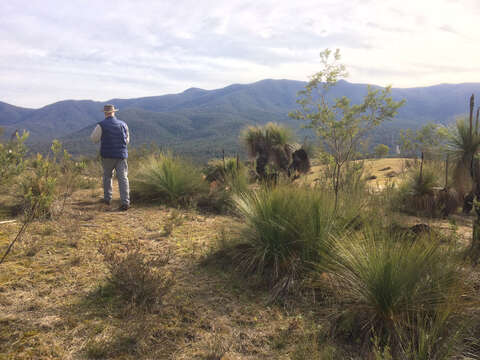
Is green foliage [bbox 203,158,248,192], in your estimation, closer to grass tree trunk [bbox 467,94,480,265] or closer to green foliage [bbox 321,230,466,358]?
grass tree trunk [bbox 467,94,480,265]

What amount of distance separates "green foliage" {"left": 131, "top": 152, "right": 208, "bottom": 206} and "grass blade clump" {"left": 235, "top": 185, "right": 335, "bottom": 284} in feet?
10.7

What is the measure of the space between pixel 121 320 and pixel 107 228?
2552 millimetres

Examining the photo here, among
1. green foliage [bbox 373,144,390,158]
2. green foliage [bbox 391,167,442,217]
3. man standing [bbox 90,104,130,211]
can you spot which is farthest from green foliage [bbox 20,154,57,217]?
green foliage [bbox 373,144,390,158]

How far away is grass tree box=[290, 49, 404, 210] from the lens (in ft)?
26.8

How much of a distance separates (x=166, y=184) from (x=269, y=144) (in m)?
4.15

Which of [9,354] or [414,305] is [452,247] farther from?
[9,354]

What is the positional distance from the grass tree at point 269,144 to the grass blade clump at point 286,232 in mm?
5950

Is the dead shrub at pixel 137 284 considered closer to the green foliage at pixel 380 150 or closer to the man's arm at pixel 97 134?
the man's arm at pixel 97 134

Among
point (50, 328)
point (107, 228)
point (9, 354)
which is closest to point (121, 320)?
point (50, 328)

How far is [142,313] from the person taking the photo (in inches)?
102

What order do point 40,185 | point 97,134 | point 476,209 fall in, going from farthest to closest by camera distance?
point 97,134 < point 40,185 < point 476,209

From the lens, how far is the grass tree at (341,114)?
8.18m

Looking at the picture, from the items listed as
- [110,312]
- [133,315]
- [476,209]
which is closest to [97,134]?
[110,312]

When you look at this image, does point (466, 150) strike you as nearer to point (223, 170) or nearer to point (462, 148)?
point (462, 148)
